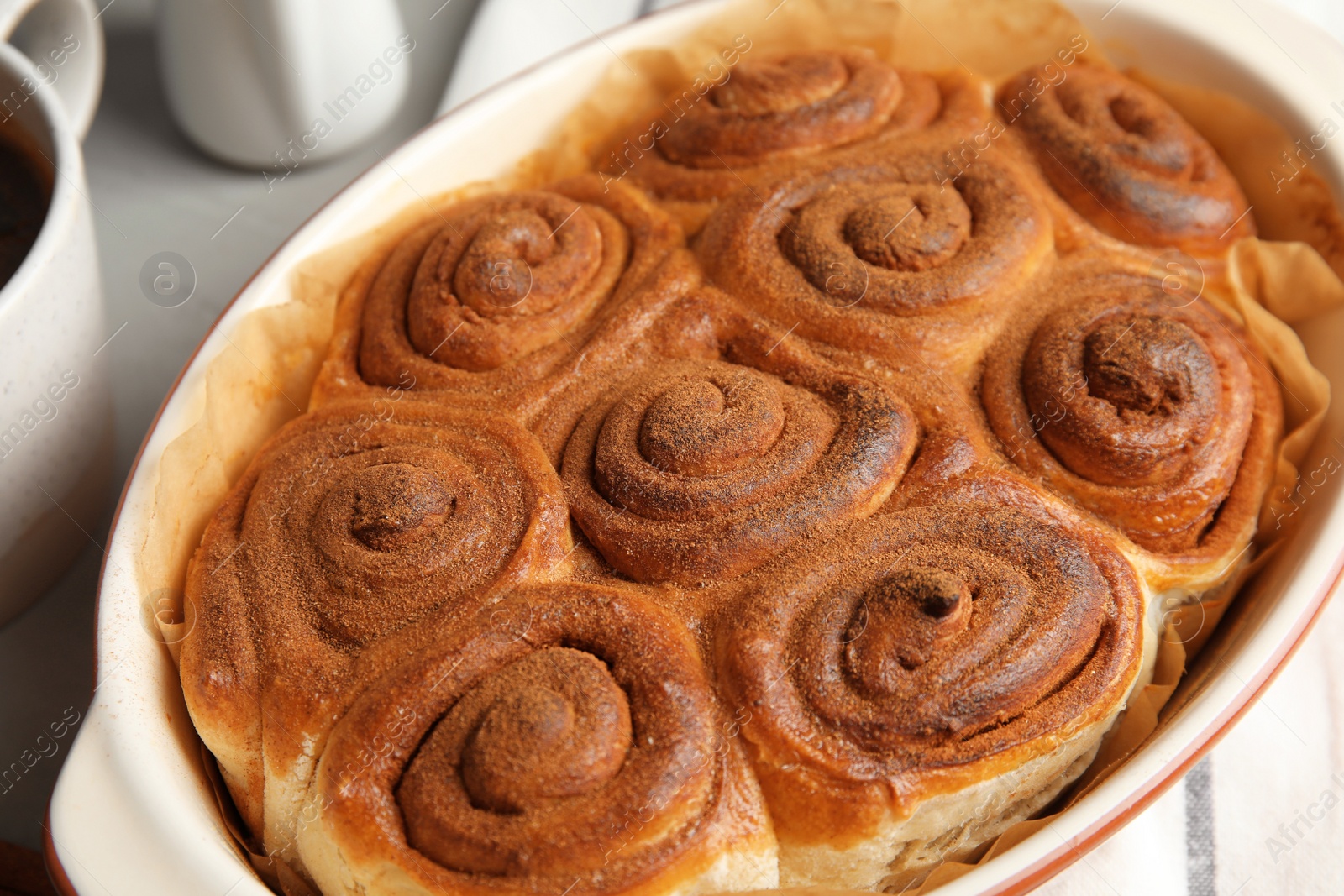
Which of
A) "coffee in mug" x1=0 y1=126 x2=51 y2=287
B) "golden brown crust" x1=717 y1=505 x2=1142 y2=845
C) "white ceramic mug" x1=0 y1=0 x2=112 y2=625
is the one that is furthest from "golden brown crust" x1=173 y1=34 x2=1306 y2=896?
"coffee in mug" x1=0 y1=126 x2=51 y2=287

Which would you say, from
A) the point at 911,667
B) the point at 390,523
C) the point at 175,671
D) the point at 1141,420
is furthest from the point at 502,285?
the point at 1141,420

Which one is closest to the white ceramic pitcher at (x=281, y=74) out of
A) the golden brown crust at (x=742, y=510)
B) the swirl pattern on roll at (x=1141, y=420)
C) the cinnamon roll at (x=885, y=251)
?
the golden brown crust at (x=742, y=510)

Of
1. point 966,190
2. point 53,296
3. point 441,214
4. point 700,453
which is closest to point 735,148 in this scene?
point 966,190

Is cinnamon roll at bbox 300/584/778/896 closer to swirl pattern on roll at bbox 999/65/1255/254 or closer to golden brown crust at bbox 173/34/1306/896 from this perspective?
golden brown crust at bbox 173/34/1306/896

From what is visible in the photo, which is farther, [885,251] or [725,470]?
[885,251]

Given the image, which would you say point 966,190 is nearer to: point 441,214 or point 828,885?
point 441,214

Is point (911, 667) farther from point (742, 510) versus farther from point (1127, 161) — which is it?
point (1127, 161)

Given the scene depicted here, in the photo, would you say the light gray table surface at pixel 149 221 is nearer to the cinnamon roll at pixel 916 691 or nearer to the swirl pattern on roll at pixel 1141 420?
the cinnamon roll at pixel 916 691
